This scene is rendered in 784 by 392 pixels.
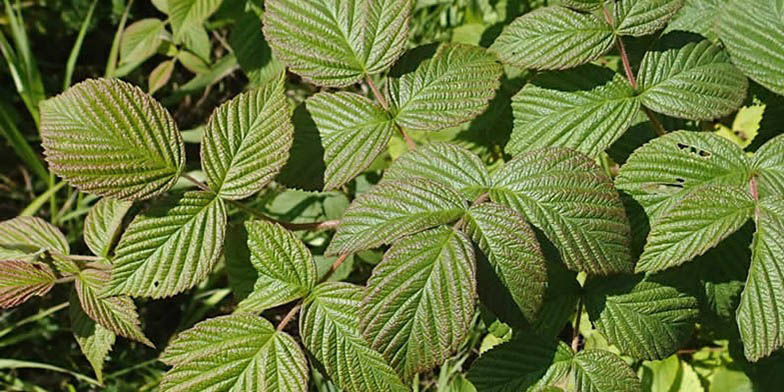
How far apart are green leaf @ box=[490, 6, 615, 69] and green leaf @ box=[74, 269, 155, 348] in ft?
2.63

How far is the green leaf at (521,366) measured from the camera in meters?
1.22

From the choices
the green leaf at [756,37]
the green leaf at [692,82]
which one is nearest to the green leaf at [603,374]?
the green leaf at [692,82]

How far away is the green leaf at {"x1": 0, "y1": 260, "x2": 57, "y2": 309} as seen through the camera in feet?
4.04

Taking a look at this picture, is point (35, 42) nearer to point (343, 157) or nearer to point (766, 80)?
point (343, 157)

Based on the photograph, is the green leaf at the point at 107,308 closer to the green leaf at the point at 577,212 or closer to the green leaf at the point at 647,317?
the green leaf at the point at 577,212

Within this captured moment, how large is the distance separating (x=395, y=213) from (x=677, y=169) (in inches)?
18.3

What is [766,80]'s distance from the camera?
4.18ft

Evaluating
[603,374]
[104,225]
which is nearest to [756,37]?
[603,374]

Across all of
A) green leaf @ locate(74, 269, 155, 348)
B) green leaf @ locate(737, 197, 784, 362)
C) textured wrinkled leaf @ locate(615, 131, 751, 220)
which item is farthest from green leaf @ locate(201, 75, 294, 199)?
green leaf @ locate(737, 197, 784, 362)

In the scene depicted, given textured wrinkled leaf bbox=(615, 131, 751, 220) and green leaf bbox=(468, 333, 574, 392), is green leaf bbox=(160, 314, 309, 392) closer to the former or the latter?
green leaf bbox=(468, 333, 574, 392)

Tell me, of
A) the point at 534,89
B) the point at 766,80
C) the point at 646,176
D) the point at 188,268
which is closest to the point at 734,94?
the point at 766,80

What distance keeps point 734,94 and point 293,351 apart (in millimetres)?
876

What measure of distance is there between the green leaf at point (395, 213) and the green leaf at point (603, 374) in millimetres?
353

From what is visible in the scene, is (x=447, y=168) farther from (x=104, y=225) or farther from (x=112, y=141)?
(x=104, y=225)
